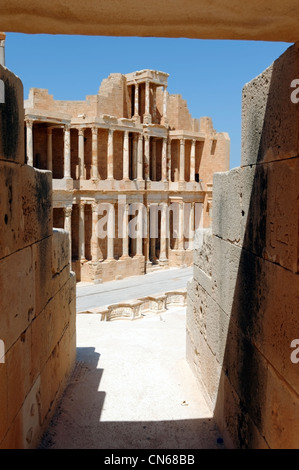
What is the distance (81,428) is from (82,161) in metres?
19.7

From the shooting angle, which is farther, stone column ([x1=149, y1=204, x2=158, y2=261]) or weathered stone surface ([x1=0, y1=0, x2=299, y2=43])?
stone column ([x1=149, y1=204, x2=158, y2=261])

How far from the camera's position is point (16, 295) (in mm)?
4098

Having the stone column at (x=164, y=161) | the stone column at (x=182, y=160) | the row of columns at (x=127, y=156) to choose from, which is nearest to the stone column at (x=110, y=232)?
the row of columns at (x=127, y=156)

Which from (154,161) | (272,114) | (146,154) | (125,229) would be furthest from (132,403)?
(154,161)

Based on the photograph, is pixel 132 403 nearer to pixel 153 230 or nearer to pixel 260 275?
pixel 260 275

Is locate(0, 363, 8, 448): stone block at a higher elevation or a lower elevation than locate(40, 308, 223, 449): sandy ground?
higher

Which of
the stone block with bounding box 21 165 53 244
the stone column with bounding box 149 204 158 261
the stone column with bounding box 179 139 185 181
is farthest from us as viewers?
the stone column with bounding box 179 139 185 181

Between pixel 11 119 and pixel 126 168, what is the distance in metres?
21.7

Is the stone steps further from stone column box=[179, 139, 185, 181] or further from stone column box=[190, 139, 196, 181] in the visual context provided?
stone column box=[190, 139, 196, 181]

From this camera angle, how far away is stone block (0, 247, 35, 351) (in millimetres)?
3703

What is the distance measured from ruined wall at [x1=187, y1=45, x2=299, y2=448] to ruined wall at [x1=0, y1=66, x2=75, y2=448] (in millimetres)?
2269

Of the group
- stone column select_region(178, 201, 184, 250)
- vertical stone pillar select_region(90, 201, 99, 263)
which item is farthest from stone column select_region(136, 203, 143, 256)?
stone column select_region(178, 201, 184, 250)

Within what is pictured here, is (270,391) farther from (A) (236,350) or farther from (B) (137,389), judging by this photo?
(B) (137,389)

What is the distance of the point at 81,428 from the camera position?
582cm
